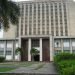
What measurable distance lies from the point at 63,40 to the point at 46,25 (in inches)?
516

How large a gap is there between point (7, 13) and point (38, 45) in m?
51.0

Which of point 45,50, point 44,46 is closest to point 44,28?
point 44,46

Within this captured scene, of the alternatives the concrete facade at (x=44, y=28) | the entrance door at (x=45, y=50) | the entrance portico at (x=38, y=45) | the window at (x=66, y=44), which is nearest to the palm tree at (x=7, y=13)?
the entrance portico at (x=38, y=45)

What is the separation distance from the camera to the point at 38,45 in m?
77.6

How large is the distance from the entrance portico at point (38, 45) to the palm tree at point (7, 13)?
46.3m

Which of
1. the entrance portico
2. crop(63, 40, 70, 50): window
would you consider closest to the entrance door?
the entrance portico

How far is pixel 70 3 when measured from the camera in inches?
3674

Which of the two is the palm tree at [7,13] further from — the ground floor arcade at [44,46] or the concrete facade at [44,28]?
the concrete facade at [44,28]

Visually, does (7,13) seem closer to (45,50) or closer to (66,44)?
(45,50)

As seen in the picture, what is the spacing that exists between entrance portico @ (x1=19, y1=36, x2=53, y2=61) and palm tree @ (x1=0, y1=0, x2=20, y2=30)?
46333mm

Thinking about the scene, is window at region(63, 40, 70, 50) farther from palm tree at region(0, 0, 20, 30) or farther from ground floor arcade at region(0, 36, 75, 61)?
palm tree at region(0, 0, 20, 30)

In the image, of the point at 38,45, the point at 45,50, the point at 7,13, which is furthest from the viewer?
the point at 45,50

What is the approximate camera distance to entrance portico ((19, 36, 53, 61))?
75.0m

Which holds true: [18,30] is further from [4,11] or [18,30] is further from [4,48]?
[4,11]
